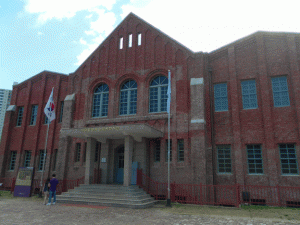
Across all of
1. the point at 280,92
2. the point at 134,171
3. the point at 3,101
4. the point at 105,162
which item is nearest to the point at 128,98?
the point at 105,162

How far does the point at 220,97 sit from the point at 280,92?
3881 millimetres

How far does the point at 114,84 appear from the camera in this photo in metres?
20.4

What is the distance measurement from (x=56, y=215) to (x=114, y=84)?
1186 cm

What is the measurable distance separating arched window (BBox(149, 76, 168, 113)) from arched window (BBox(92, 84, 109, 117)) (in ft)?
13.4

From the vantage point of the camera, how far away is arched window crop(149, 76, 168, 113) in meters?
18.6

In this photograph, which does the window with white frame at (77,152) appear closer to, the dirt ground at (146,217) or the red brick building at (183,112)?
the red brick building at (183,112)

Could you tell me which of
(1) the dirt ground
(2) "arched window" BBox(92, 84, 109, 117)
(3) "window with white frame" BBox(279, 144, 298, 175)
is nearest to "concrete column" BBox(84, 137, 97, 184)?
(2) "arched window" BBox(92, 84, 109, 117)

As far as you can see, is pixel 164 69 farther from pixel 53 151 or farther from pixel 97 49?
pixel 53 151

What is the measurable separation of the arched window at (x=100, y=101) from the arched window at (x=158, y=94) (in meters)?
4.10

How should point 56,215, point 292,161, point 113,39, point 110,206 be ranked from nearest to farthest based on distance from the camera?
point 56,215 → point 110,206 → point 292,161 → point 113,39

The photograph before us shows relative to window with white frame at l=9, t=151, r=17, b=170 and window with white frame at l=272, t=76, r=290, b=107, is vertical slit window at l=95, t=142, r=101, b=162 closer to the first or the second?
window with white frame at l=9, t=151, r=17, b=170

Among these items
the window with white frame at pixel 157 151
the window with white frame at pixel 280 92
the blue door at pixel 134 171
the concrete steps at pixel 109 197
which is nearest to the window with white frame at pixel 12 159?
the concrete steps at pixel 109 197

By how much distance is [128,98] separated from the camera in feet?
65.1

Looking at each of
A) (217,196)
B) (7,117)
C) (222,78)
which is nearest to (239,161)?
(217,196)
